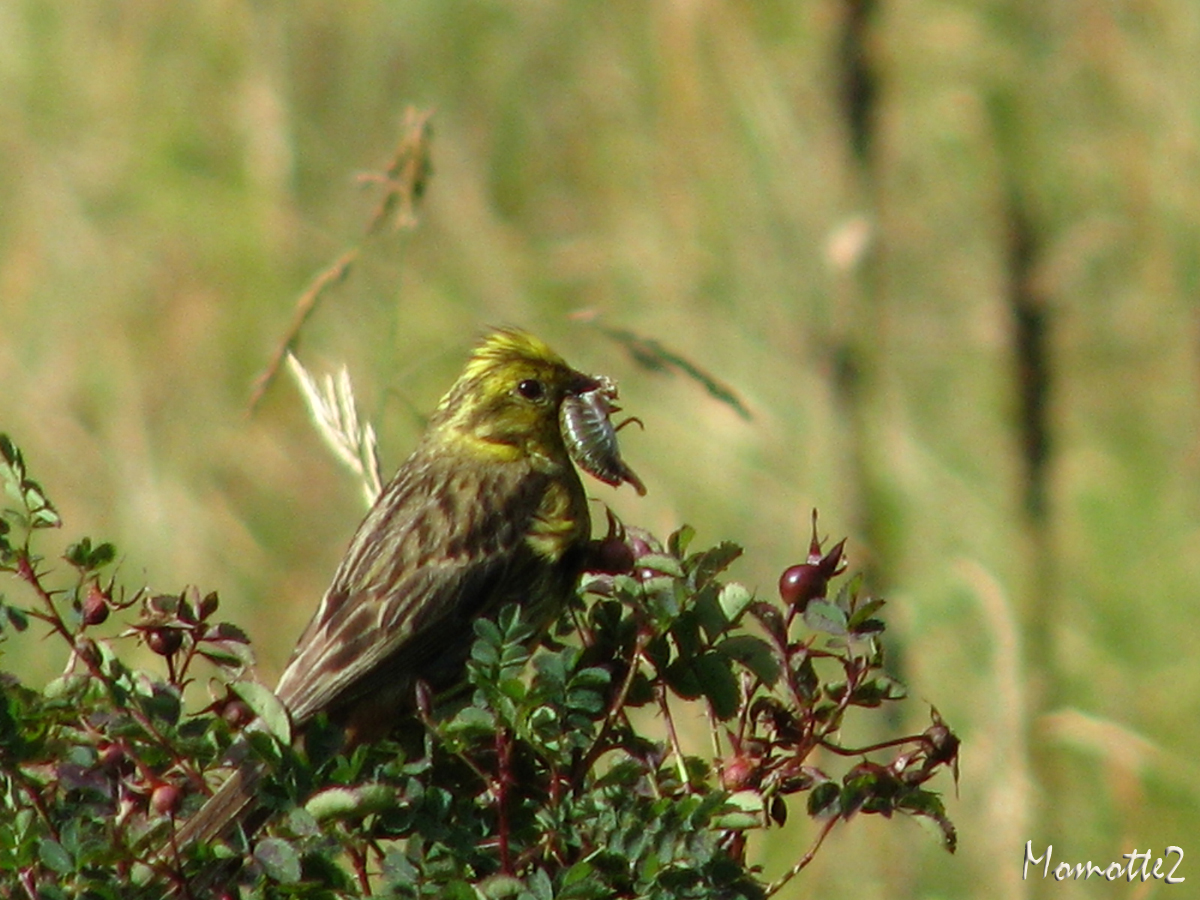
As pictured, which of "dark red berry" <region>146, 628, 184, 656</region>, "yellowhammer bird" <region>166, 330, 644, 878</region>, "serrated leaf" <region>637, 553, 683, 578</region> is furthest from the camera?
"yellowhammer bird" <region>166, 330, 644, 878</region>

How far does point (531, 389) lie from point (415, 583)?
55 cm

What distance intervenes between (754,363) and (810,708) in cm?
471

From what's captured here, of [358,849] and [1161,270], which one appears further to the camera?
[1161,270]

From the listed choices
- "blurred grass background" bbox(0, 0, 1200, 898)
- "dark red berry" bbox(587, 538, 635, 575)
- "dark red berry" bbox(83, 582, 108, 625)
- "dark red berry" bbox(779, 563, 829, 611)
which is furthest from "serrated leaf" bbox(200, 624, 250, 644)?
"blurred grass background" bbox(0, 0, 1200, 898)

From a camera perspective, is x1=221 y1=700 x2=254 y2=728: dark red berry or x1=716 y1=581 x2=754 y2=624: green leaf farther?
x1=221 y1=700 x2=254 y2=728: dark red berry

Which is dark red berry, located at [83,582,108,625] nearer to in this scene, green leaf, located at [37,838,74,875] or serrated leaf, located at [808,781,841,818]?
green leaf, located at [37,838,74,875]

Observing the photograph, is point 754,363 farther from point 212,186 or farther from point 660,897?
point 660,897

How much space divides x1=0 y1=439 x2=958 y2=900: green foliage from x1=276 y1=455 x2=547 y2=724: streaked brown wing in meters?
0.73

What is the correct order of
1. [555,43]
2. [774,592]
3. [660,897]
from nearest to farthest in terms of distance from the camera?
1. [660,897]
2. [774,592]
3. [555,43]

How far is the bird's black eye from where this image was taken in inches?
151

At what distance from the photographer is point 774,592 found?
6406 mm

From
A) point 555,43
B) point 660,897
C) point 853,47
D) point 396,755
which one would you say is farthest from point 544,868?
point 555,43

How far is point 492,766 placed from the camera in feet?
8.09

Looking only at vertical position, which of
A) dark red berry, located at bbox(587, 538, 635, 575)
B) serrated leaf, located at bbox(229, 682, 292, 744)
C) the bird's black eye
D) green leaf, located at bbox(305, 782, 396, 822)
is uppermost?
the bird's black eye
